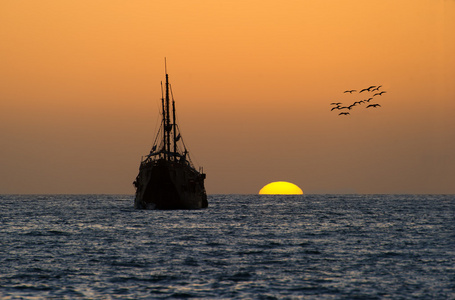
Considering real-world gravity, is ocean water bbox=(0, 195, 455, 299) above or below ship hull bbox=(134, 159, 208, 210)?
below

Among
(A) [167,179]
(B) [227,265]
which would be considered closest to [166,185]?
(A) [167,179]

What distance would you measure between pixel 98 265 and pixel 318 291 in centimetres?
1336

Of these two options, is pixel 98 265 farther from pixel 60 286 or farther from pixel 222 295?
pixel 222 295

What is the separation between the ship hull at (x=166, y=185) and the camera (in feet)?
327

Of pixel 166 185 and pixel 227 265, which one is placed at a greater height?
pixel 166 185

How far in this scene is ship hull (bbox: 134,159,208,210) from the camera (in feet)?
327

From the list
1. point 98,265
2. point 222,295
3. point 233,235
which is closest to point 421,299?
point 222,295

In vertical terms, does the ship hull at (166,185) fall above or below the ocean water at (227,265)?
above

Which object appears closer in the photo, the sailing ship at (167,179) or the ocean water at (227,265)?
the ocean water at (227,265)

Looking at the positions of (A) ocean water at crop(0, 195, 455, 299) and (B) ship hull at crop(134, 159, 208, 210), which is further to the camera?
(B) ship hull at crop(134, 159, 208, 210)

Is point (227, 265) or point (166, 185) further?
point (166, 185)

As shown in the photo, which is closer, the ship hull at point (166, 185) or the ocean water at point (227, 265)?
the ocean water at point (227, 265)

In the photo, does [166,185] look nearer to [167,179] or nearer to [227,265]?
[167,179]

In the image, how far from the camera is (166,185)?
101 meters
